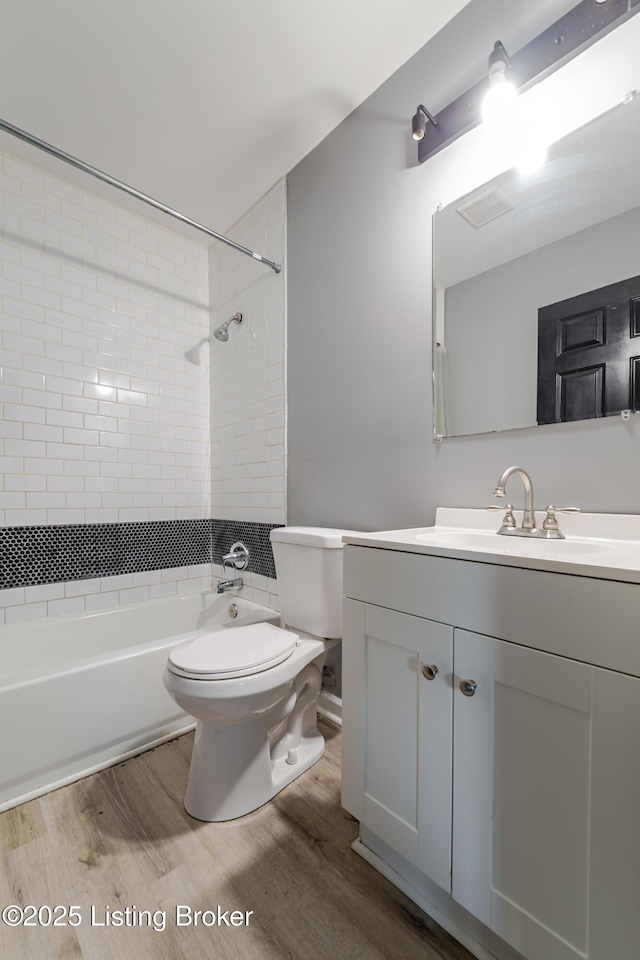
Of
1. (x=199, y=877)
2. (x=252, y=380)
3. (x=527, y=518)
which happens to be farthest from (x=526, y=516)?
(x=252, y=380)

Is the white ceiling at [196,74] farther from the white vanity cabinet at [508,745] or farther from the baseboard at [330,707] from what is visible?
the baseboard at [330,707]

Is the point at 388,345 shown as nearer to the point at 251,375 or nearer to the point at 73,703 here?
the point at 251,375

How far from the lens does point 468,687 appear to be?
0.83 m

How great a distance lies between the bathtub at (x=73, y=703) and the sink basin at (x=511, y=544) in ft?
3.22

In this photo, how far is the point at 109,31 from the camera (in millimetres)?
1402

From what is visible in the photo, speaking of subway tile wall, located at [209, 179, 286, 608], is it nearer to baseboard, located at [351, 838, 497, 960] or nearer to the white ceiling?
the white ceiling

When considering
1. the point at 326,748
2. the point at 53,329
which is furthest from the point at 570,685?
the point at 53,329

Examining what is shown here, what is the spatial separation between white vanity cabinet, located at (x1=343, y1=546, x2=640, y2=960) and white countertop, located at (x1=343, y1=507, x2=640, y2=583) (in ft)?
0.07

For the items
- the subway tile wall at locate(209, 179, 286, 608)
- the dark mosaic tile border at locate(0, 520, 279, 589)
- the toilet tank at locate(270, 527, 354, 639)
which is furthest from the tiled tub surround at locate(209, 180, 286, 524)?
the toilet tank at locate(270, 527, 354, 639)

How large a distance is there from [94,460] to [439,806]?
82.3 inches

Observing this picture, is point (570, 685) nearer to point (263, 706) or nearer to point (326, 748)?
point (263, 706)

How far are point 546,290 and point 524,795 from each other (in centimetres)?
122

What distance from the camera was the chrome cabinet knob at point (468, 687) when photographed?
821mm

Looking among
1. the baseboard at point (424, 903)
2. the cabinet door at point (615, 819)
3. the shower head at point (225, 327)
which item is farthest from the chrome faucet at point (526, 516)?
the shower head at point (225, 327)
